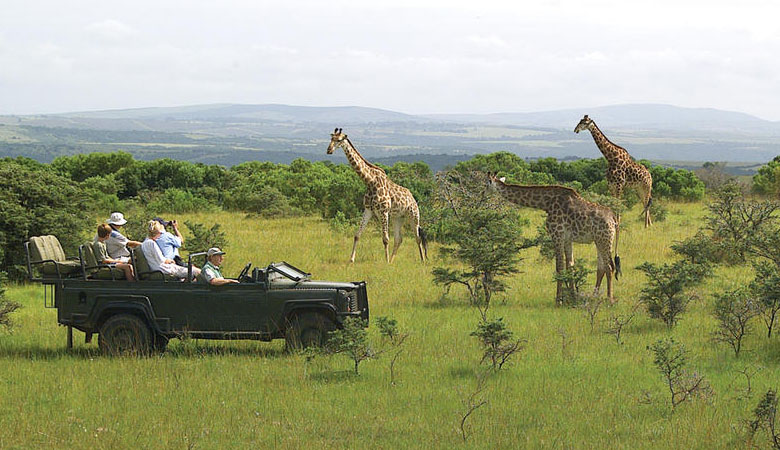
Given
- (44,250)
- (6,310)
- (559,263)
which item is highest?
(44,250)

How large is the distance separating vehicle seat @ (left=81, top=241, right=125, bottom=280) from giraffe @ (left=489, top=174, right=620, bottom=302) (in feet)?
25.0

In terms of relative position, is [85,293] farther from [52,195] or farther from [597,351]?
[52,195]

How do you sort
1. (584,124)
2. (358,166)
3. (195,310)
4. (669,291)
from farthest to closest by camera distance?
(584,124)
(358,166)
(669,291)
(195,310)

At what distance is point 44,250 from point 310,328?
3767 millimetres

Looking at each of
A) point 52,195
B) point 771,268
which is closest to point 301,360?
point 771,268

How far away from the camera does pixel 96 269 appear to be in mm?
11445

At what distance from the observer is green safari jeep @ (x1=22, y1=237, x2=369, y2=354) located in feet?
35.2

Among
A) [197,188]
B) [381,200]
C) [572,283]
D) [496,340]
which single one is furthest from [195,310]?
[197,188]

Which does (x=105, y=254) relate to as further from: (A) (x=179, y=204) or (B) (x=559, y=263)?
(A) (x=179, y=204)

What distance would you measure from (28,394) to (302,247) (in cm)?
1341

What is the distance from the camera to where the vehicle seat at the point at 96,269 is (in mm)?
11055

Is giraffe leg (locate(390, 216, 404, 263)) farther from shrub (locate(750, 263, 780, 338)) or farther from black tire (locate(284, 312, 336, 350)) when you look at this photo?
black tire (locate(284, 312, 336, 350))

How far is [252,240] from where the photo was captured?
24109 millimetres

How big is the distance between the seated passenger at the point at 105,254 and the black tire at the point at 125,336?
615 mm
